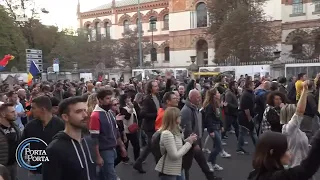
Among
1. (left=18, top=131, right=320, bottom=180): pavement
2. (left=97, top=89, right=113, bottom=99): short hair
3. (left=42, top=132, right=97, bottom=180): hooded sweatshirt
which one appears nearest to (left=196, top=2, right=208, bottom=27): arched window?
(left=18, top=131, right=320, bottom=180): pavement

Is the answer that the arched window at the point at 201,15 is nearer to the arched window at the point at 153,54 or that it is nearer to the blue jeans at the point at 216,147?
the arched window at the point at 153,54

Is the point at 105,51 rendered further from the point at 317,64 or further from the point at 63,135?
the point at 63,135

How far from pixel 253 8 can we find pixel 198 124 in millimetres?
29071

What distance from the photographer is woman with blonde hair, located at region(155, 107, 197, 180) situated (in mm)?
4953

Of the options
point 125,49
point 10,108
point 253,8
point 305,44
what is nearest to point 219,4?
point 253,8

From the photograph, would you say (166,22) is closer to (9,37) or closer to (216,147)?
(9,37)

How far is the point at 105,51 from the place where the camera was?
48938 millimetres

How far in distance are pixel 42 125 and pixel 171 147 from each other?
1.64 m

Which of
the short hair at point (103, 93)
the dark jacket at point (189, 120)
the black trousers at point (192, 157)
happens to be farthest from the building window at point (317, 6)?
the short hair at point (103, 93)

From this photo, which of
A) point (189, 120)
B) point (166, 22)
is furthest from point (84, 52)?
point (189, 120)

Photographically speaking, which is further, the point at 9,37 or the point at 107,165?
the point at 9,37

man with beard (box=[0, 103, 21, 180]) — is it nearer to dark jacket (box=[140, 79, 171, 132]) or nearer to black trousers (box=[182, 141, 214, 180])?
black trousers (box=[182, 141, 214, 180])

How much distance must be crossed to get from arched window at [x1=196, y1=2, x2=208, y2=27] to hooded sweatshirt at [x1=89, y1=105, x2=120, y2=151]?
138 ft

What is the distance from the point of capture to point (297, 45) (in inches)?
1580
